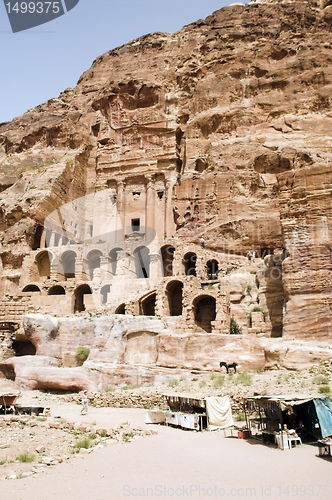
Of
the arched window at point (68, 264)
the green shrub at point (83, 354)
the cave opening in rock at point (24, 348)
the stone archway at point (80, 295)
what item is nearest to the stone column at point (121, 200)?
the arched window at point (68, 264)

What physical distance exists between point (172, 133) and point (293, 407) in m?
35.6

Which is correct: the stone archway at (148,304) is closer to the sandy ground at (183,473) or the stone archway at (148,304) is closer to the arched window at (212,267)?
the arched window at (212,267)

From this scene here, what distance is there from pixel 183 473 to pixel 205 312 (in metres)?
17.1

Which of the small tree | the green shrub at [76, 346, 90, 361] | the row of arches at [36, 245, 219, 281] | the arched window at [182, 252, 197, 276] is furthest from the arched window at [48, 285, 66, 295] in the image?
the small tree

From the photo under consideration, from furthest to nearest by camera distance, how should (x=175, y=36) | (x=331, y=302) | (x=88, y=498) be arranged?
(x=175, y=36)
(x=331, y=302)
(x=88, y=498)

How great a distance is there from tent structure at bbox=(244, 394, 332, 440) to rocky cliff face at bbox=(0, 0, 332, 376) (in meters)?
7.40

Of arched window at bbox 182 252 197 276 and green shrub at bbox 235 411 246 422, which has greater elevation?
arched window at bbox 182 252 197 276

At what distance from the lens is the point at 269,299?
25969 millimetres

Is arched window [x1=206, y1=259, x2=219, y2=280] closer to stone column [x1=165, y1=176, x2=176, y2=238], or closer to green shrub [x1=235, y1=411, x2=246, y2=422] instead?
stone column [x1=165, y1=176, x2=176, y2=238]

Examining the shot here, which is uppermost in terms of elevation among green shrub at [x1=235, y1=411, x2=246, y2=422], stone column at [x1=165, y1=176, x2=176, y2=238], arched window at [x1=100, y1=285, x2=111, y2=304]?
stone column at [x1=165, y1=176, x2=176, y2=238]

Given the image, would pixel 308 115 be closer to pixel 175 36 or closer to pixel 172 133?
pixel 172 133

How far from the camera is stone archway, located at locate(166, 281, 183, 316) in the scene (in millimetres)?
28781

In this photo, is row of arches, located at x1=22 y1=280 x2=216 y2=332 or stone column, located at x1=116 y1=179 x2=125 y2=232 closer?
row of arches, located at x1=22 y1=280 x2=216 y2=332

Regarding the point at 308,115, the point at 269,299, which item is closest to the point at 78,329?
the point at 269,299
